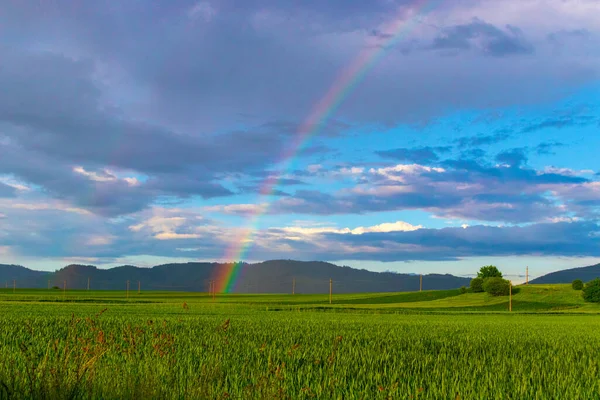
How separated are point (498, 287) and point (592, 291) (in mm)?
19694

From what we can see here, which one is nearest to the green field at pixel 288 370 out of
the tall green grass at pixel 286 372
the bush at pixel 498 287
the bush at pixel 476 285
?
the tall green grass at pixel 286 372

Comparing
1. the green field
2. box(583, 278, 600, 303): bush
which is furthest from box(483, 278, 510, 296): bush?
the green field

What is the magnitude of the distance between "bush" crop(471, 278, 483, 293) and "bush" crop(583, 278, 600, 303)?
3065cm

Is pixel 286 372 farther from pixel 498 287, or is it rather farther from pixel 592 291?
pixel 498 287

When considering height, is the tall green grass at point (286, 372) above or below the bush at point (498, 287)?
above

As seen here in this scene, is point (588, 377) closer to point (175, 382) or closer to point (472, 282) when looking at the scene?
point (175, 382)

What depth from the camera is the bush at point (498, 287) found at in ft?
→ 375

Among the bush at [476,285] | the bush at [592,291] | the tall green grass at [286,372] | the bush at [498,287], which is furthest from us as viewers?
the bush at [476,285]

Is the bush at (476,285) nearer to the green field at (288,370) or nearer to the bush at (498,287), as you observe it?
the bush at (498,287)

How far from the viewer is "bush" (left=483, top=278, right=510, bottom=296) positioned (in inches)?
4500

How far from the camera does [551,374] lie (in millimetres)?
10164

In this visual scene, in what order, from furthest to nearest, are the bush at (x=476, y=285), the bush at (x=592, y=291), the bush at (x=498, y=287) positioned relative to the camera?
the bush at (x=476, y=285)
the bush at (x=498, y=287)
the bush at (x=592, y=291)

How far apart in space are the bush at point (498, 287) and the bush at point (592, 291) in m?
17.0

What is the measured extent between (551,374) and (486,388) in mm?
2651
